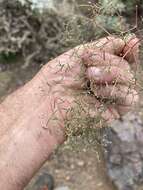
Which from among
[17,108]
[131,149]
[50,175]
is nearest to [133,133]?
[131,149]

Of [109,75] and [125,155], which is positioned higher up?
[109,75]

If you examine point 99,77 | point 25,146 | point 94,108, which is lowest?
point 25,146

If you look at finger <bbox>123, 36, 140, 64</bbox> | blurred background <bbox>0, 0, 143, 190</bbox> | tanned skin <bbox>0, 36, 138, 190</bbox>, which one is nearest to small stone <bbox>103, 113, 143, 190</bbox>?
blurred background <bbox>0, 0, 143, 190</bbox>

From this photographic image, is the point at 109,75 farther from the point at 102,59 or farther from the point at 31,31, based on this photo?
the point at 31,31

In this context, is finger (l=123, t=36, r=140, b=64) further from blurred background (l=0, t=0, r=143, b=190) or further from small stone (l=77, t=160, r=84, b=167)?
blurred background (l=0, t=0, r=143, b=190)

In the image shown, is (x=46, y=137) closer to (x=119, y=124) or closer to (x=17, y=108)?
(x=17, y=108)

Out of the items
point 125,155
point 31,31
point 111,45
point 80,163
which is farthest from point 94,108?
point 31,31

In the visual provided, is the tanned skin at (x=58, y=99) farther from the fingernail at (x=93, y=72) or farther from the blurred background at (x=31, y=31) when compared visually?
the blurred background at (x=31, y=31)
